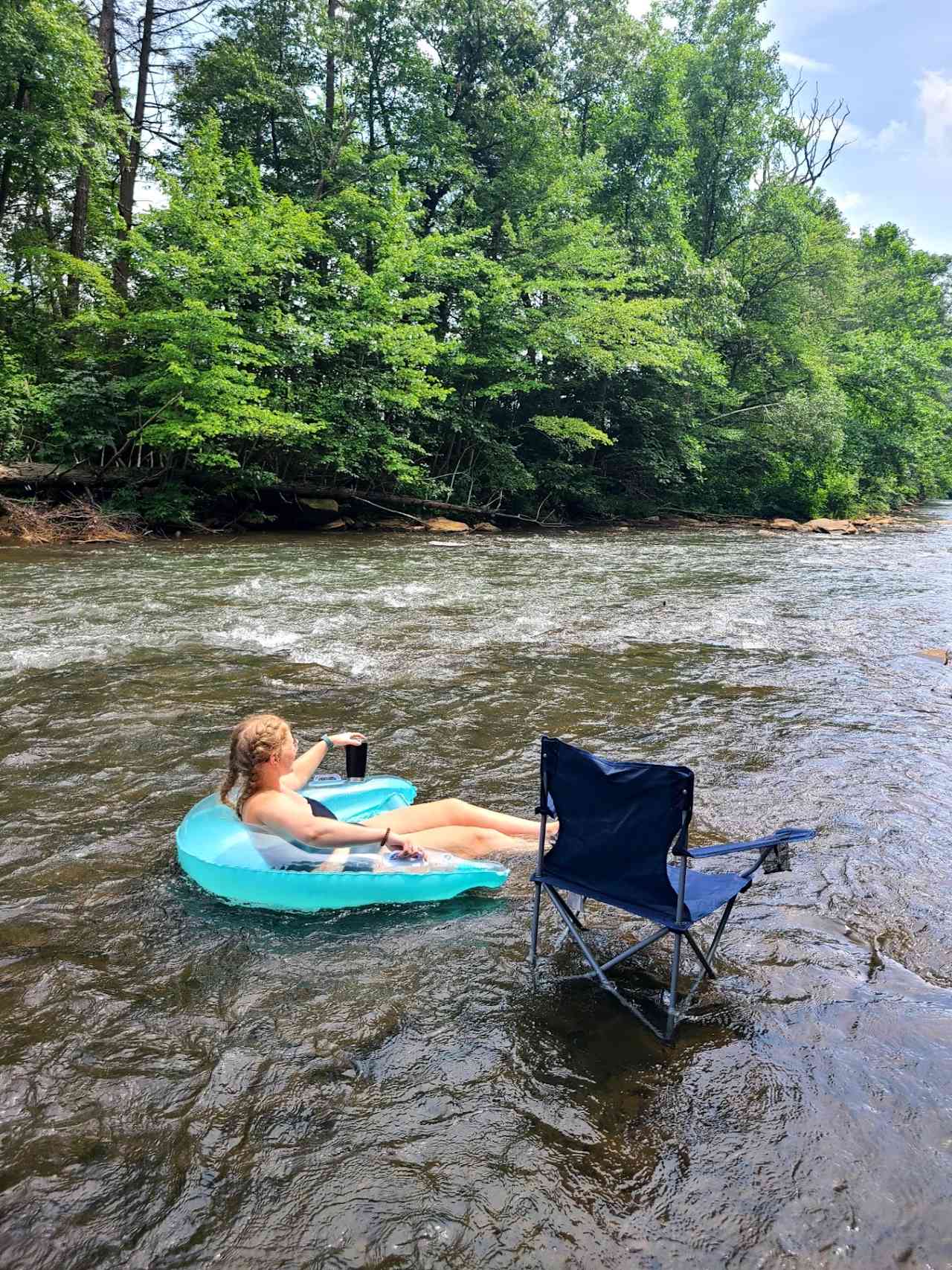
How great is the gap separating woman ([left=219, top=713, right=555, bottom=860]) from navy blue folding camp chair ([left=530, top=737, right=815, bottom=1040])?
0.92m

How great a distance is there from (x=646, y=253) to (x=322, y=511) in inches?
522

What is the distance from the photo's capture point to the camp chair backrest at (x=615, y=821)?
2684 millimetres

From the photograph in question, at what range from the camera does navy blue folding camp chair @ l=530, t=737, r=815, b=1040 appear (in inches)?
105

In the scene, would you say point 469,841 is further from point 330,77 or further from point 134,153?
point 330,77

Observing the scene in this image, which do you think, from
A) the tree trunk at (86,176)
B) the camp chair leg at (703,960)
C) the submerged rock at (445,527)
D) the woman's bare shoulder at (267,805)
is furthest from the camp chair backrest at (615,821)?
the tree trunk at (86,176)

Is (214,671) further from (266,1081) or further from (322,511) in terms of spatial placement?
(322,511)

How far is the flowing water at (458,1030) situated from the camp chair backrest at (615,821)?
49cm

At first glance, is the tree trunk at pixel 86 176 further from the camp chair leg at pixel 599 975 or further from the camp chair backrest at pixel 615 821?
the camp chair leg at pixel 599 975

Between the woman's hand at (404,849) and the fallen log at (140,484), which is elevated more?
the fallen log at (140,484)

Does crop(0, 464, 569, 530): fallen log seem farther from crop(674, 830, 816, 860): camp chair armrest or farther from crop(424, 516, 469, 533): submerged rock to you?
crop(674, 830, 816, 860): camp chair armrest

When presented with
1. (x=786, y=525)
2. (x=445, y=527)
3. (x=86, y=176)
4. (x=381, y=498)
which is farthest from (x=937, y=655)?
(x=86, y=176)

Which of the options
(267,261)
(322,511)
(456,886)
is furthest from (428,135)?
(456,886)

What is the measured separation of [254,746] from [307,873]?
619mm

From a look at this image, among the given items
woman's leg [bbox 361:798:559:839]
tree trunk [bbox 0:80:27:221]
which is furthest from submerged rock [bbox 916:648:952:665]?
tree trunk [bbox 0:80:27:221]
